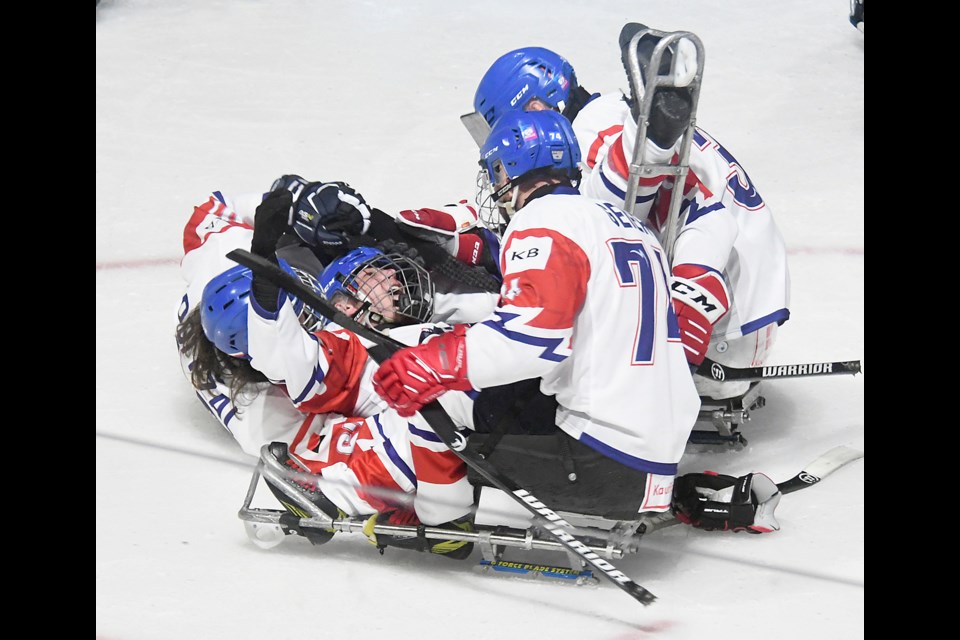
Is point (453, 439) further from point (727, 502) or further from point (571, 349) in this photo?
Result: point (727, 502)

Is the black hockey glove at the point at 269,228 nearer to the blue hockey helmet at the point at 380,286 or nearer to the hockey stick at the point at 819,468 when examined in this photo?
the blue hockey helmet at the point at 380,286

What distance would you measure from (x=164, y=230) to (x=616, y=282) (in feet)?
9.74

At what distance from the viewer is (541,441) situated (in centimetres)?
287

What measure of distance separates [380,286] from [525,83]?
0.83m

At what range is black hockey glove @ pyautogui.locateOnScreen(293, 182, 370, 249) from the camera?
12.0 feet

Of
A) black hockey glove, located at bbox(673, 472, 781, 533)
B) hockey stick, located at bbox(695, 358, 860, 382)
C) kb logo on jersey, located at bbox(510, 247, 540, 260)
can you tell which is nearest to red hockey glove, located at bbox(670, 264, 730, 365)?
hockey stick, located at bbox(695, 358, 860, 382)

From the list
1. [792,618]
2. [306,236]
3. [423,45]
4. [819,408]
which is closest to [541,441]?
[792,618]

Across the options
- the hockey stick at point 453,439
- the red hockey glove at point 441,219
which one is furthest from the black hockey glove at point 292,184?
the hockey stick at point 453,439

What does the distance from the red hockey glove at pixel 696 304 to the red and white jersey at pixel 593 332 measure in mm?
503

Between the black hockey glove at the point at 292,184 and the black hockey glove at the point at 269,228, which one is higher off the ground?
the black hockey glove at the point at 269,228

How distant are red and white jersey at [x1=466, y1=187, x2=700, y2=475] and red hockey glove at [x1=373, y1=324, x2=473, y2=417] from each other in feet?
0.10

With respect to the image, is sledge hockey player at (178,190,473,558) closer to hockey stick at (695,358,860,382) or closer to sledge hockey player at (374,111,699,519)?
sledge hockey player at (374,111,699,519)

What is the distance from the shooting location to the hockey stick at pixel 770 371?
3.62 meters

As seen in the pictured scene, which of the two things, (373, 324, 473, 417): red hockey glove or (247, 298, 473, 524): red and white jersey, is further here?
(247, 298, 473, 524): red and white jersey
